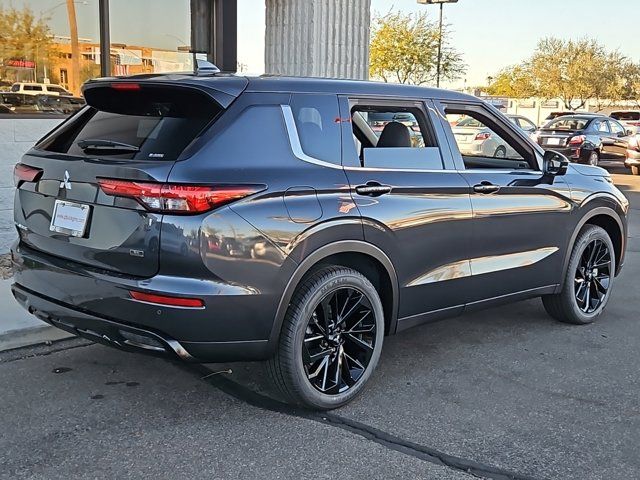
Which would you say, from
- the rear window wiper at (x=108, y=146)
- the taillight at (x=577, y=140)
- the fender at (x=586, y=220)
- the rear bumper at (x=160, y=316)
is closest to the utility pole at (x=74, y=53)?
the rear window wiper at (x=108, y=146)

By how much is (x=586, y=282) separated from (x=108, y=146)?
13.0 ft

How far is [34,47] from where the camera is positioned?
7793 millimetres

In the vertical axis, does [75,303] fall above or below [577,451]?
above

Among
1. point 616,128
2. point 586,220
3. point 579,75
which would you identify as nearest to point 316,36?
point 586,220

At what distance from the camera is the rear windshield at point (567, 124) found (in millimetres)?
19656

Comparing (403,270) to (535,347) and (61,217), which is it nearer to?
(535,347)

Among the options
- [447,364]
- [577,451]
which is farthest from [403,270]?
[577,451]

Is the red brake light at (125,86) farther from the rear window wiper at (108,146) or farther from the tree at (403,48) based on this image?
the tree at (403,48)

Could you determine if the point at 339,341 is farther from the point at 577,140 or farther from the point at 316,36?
the point at 577,140

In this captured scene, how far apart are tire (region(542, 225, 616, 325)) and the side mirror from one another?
0.65 meters

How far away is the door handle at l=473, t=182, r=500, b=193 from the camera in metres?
4.66

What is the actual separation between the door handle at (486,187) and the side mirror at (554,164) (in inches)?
26.1

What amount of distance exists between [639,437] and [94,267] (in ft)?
9.63

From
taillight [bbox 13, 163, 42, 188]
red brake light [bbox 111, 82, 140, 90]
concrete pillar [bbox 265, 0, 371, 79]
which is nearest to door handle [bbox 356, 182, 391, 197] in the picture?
red brake light [bbox 111, 82, 140, 90]
